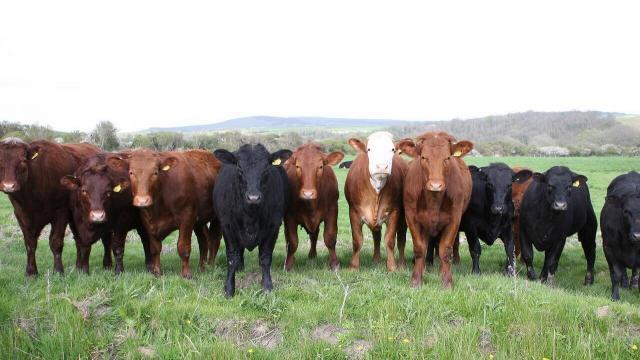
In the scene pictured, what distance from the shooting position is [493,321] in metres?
5.54

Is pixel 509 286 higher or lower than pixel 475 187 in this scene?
lower

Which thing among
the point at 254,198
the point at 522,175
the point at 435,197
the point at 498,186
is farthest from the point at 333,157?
the point at 522,175

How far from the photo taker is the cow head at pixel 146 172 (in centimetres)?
737

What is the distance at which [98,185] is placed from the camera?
7.34 m

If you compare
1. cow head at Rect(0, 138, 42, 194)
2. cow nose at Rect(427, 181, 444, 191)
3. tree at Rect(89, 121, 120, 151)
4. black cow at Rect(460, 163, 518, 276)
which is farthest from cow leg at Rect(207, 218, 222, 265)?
tree at Rect(89, 121, 120, 151)

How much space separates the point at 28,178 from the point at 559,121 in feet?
515

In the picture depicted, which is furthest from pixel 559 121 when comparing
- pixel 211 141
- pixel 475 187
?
pixel 475 187

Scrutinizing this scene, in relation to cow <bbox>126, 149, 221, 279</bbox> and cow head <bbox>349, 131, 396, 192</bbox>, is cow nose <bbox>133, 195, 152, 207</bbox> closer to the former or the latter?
cow <bbox>126, 149, 221, 279</bbox>

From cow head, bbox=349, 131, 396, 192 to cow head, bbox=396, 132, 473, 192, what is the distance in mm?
770

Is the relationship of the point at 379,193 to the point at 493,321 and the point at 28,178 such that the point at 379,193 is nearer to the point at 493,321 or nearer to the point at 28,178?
the point at 493,321

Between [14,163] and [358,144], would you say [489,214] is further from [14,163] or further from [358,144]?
[14,163]

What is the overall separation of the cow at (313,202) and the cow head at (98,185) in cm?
277

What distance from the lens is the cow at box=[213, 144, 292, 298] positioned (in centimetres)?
673

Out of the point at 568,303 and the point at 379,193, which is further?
the point at 379,193
